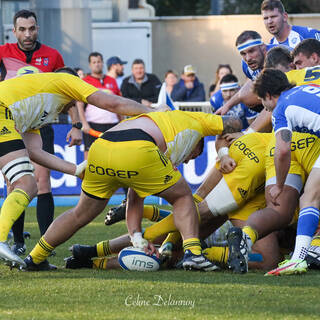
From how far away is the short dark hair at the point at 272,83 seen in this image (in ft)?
22.5

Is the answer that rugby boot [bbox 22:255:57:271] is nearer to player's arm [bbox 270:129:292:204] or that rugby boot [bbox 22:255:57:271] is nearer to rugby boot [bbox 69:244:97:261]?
rugby boot [bbox 69:244:97:261]

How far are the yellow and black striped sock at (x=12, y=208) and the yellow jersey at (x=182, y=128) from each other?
3.75ft

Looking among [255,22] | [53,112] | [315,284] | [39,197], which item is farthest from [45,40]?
[315,284]

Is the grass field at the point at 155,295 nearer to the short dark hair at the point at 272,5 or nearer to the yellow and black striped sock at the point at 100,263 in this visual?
the yellow and black striped sock at the point at 100,263

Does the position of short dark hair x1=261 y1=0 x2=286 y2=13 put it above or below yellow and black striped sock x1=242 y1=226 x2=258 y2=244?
above

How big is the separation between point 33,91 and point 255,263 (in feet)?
7.27

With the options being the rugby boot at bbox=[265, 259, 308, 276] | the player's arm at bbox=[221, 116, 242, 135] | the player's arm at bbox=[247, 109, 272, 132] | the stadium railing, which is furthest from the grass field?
the stadium railing

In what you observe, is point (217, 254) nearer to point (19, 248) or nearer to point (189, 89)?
point (19, 248)

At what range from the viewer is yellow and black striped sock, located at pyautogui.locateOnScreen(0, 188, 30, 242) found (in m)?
6.63

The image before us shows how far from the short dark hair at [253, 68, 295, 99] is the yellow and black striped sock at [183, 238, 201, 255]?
1.23m

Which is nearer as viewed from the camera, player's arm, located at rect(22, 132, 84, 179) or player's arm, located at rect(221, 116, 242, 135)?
player's arm, located at rect(221, 116, 242, 135)

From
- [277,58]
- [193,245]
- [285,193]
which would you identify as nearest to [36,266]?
[193,245]

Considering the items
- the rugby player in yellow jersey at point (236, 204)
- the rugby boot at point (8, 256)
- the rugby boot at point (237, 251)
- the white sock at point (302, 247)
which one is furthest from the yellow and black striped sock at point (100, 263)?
the white sock at point (302, 247)

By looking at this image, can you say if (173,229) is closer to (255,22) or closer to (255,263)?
(255,263)
